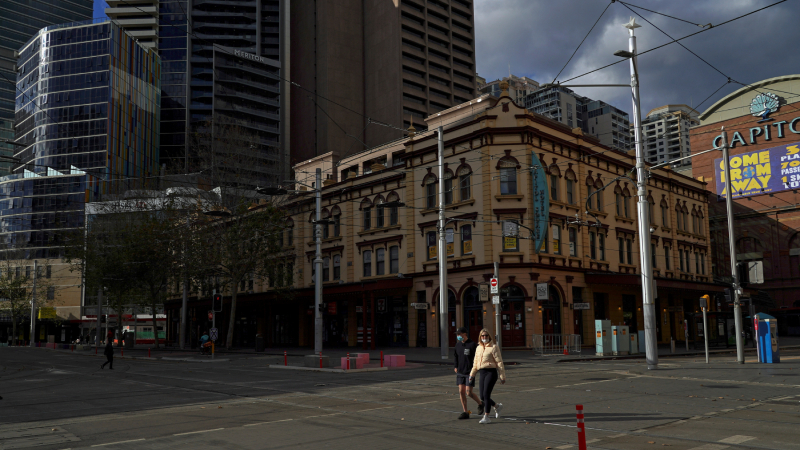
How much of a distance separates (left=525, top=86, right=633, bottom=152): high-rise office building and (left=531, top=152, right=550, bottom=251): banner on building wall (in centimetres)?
11199

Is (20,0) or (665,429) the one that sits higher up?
(20,0)

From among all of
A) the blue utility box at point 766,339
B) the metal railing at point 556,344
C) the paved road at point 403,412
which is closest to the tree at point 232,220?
the metal railing at point 556,344

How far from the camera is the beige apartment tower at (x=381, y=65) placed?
326 feet

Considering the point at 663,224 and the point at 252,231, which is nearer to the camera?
the point at 252,231

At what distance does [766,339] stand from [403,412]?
17.7 m

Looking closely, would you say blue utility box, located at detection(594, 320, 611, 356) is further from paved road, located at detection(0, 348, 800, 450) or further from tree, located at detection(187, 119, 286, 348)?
tree, located at detection(187, 119, 286, 348)

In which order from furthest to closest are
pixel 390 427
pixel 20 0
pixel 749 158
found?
pixel 20 0, pixel 749 158, pixel 390 427

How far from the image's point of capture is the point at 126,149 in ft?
357

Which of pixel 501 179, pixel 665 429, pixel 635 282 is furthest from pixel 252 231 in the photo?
pixel 665 429

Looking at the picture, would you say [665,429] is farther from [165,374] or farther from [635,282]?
[635,282]

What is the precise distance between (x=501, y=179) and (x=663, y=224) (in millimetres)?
18217

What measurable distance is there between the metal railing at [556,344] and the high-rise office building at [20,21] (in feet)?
439

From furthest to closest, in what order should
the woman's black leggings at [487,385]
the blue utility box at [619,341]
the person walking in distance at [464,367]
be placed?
the blue utility box at [619,341], the person walking in distance at [464,367], the woman's black leggings at [487,385]

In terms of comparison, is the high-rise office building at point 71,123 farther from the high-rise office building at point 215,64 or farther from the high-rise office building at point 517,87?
the high-rise office building at point 517,87
